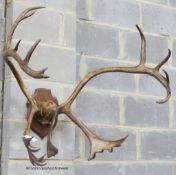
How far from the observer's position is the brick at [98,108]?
250 cm

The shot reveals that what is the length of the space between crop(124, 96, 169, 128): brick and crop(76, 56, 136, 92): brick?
66mm

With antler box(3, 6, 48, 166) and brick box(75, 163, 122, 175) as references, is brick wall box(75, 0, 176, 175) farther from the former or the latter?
antler box(3, 6, 48, 166)

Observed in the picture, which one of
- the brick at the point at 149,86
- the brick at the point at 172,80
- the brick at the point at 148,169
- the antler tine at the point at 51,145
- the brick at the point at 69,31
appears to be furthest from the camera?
the brick at the point at 172,80

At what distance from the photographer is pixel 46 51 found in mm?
2311

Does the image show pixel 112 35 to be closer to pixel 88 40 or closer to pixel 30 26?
pixel 88 40

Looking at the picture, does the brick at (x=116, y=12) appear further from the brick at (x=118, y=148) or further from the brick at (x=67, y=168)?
the brick at (x=67, y=168)

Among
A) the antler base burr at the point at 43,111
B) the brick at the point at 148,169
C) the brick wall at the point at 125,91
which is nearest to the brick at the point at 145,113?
the brick wall at the point at 125,91

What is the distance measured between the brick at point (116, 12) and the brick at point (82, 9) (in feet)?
0.13

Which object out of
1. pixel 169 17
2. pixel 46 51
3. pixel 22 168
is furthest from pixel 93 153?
pixel 169 17

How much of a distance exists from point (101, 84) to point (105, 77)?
0.13 ft

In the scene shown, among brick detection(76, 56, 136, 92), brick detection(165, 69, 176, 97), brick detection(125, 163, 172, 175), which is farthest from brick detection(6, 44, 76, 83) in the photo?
brick detection(165, 69, 176, 97)

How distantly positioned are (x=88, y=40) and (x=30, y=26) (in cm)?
38

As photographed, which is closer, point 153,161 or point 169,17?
point 153,161

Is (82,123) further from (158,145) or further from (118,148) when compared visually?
(158,145)
